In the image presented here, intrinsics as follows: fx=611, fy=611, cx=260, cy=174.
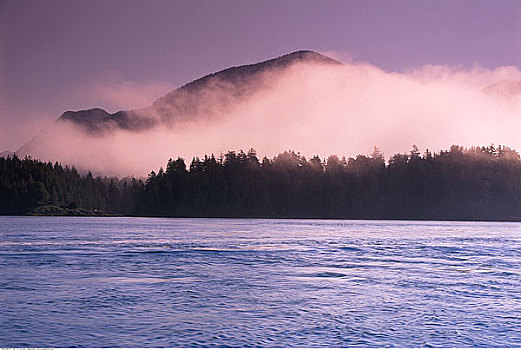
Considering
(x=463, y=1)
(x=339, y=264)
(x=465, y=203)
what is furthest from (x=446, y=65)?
(x=465, y=203)

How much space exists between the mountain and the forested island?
15.5 feet

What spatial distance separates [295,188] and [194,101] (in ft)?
50.3

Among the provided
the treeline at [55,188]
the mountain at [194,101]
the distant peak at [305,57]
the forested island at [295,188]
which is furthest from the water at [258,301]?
the forested island at [295,188]

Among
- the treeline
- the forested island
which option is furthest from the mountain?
the forested island

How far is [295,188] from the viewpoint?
2759 cm

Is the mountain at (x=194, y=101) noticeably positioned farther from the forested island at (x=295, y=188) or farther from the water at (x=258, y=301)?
the forested island at (x=295, y=188)

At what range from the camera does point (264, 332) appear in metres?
4.69

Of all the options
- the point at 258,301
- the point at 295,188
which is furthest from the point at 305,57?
the point at 295,188

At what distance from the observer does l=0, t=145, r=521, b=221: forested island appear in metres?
20.8

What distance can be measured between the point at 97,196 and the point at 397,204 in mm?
16084

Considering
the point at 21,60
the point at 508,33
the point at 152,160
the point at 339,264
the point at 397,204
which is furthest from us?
the point at 397,204

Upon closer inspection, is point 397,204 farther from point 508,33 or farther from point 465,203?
point 508,33

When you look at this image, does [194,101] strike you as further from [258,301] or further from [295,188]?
[295,188]

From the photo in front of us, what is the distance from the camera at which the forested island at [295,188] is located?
68.2 ft
